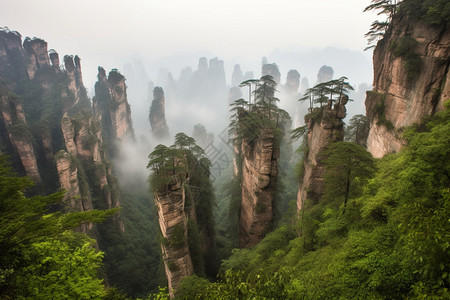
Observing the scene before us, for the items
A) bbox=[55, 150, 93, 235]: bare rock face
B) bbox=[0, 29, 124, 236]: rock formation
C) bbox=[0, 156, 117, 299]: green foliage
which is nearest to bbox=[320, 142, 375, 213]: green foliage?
bbox=[0, 156, 117, 299]: green foliage

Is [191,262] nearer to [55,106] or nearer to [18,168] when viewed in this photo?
[18,168]

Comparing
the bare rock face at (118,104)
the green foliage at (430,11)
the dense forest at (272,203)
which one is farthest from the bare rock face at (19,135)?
the green foliage at (430,11)

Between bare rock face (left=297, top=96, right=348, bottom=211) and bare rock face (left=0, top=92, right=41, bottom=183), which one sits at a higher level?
bare rock face (left=0, top=92, right=41, bottom=183)

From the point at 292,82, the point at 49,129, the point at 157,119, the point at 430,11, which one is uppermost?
the point at 292,82

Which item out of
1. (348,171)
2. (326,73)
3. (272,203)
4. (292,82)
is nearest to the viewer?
(348,171)

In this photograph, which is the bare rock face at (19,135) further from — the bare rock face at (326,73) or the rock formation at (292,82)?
the bare rock face at (326,73)

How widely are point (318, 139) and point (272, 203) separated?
903 cm

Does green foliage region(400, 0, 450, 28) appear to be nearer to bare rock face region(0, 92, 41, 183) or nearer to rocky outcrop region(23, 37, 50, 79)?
bare rock face region(0, 92, 41, 183)

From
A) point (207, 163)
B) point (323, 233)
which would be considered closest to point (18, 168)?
point (207, 163)

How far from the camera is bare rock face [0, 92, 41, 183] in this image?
33.4 meters

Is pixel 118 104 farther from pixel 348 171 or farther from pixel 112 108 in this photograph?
pixel 348 171

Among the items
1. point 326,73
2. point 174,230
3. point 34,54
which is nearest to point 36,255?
point 174,230

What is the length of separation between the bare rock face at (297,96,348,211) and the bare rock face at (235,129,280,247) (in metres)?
3.15

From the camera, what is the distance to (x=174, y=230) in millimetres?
18422
